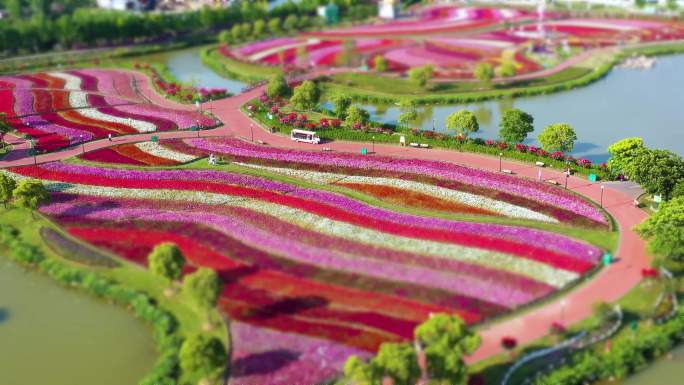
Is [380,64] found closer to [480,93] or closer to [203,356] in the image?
[480,93]

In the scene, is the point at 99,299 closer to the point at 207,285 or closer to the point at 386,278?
the point at 207,285

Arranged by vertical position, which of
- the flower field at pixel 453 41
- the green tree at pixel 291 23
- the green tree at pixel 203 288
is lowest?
the green tree at pixel 203 288

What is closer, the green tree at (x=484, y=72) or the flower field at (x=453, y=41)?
the green tree at (x=484, y=72)

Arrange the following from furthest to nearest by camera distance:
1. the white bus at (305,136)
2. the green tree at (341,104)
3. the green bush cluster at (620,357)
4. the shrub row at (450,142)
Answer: the green tree at (341,104), the white bus at (305,136), the shrub row at (450,142), the green bush cluster at (620,357)

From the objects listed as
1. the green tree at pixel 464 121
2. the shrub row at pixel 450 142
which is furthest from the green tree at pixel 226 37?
the green tree at pixel 464 121

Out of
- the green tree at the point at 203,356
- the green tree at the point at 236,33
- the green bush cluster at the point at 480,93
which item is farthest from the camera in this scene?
the green tree at the point at 236,33

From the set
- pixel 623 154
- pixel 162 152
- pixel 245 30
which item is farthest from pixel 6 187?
pixel 245 30

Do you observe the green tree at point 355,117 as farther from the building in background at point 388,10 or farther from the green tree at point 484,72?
the building in background at point 388,10
